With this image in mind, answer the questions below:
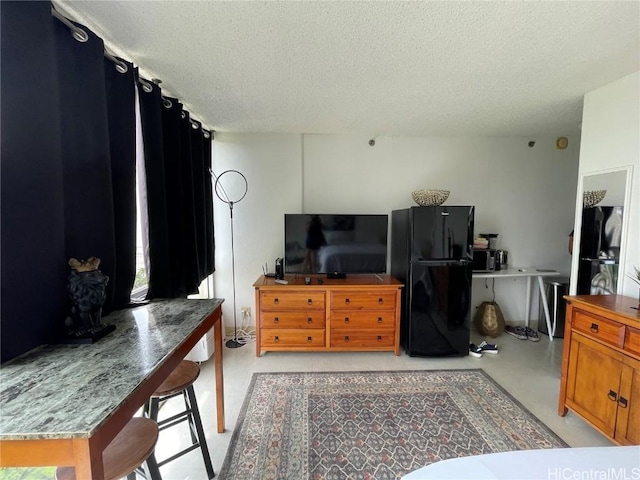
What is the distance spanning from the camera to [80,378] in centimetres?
89

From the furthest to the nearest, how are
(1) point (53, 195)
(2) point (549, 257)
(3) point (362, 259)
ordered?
(2) point (549, 257) < (3) point (362, 259) < (1) point (53, 195)

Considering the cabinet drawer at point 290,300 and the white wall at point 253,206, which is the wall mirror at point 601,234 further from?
the white wall at point 253,206

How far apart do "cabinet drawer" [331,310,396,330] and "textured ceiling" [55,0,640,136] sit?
193 centimetres

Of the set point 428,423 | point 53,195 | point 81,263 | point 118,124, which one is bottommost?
point 428,423

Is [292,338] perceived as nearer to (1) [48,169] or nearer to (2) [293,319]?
(2) [293,319]

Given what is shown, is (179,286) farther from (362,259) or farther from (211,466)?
(362,259)

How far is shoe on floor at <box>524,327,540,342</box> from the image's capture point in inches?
122

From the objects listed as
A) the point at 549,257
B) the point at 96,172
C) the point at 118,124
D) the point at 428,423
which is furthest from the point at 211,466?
the point at 549,257

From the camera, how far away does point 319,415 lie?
1.90 m

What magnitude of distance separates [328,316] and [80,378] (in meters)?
2.05

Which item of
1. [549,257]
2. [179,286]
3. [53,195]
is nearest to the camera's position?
[53,195]

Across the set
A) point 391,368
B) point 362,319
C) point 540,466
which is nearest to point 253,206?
point 362,319

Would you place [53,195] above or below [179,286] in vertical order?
above

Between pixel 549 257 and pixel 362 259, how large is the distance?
2515 millimetres
